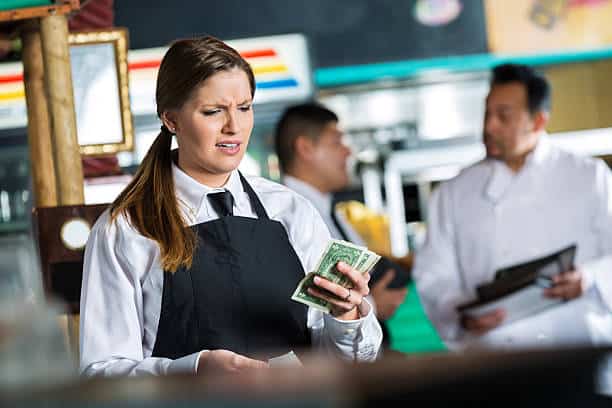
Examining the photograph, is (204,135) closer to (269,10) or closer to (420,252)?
(420,252)

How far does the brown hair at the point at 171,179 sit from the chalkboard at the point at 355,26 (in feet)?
13.9

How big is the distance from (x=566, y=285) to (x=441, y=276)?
0.45m

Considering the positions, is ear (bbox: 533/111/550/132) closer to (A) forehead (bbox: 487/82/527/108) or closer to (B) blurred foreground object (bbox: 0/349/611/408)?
(A) forehead (bbox: 487/82/527/108)

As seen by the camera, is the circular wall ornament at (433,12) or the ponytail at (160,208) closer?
the ponytail at (160,208)

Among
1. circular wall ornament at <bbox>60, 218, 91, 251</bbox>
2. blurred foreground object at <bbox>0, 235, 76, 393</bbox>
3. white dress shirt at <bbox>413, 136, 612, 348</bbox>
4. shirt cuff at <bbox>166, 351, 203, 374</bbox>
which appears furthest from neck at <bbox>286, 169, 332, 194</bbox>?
blurred foreground object at <bbox>0, 235, 76, 393</bbox>

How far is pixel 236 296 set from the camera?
2.24 m

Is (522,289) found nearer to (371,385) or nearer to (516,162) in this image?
(516,162)

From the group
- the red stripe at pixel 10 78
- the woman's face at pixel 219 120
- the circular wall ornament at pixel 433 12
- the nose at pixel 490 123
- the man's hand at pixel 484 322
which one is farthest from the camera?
the circular wall ornament at pixel 433 12

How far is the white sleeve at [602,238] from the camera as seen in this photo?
3.70 m

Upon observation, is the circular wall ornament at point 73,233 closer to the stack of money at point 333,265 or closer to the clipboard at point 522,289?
the stack of money at point 333,265

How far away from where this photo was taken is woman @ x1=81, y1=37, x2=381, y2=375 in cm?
218

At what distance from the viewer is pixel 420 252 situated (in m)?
3.95

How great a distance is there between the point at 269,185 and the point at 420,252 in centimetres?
158

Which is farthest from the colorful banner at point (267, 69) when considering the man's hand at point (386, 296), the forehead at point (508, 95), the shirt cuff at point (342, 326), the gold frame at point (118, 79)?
the shirt cuff at point (342, 326)
